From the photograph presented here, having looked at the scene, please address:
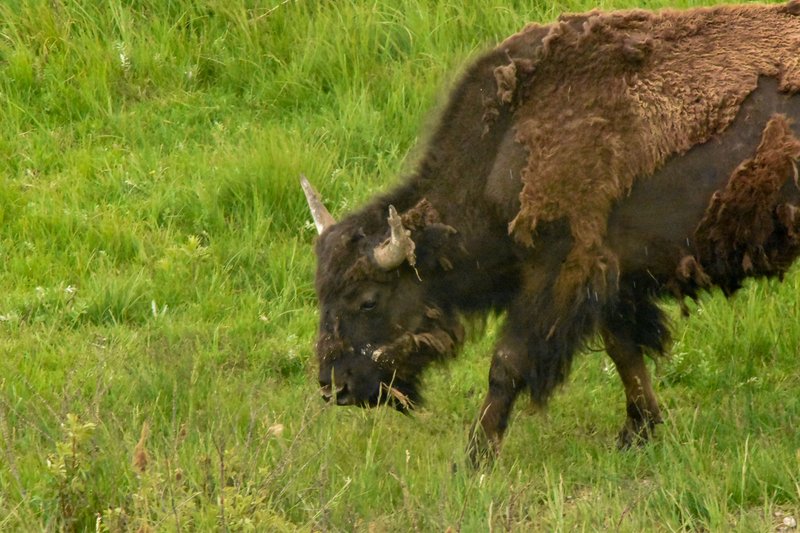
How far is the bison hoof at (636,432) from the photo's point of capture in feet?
19.3

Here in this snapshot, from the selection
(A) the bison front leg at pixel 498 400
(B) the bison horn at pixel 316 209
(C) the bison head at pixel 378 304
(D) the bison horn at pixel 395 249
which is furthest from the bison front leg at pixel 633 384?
(B) the bison horn at pixel 316 209

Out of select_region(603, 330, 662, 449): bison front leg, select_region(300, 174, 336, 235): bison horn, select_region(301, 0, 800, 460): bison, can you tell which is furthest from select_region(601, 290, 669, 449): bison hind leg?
select_region(300, 174, 336, 235): bison horn

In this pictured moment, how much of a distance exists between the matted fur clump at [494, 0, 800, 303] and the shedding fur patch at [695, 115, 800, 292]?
214 millimetres

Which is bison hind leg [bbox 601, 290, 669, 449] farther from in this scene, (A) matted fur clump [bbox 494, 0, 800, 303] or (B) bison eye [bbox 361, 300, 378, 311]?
(B) bison eye [bbox 361, 300, 378, 311]

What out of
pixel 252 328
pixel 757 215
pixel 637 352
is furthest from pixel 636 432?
pixel 252 328

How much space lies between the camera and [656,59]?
5723 millimetres

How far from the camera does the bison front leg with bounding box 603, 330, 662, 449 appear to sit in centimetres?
615

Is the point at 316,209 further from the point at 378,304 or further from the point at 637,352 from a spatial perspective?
the point at 637,352

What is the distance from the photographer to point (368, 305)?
5.80 m

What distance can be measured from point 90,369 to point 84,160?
6.92 feet

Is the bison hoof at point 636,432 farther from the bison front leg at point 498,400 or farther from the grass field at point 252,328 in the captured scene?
the bison front leg at point 498,400

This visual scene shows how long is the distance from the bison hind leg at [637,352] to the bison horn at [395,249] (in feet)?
3.24

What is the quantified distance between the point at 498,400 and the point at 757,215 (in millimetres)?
1280

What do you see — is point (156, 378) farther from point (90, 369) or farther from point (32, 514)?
point (32, 514)
